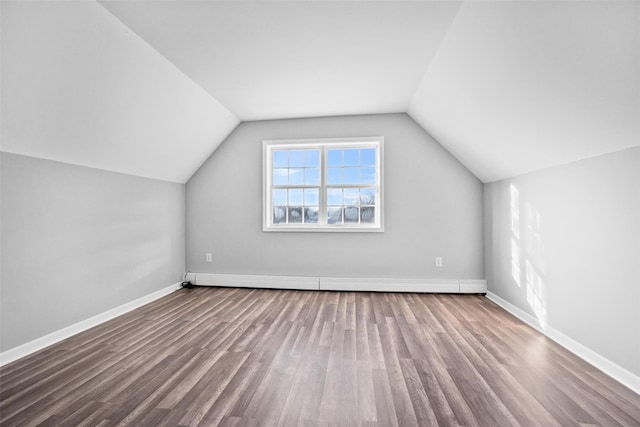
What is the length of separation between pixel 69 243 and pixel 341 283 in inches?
124

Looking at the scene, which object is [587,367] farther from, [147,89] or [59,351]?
[147,89]

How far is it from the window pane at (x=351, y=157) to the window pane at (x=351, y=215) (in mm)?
706

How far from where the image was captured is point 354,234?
4266mm

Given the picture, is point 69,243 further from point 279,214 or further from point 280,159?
point 280,159

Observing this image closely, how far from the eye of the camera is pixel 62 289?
260 cm

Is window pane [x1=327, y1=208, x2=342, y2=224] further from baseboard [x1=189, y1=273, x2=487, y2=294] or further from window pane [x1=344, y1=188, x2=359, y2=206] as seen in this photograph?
baseboard [x1=189, y1=273, x2=487, y2=294]

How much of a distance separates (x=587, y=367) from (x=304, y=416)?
2.09 metres

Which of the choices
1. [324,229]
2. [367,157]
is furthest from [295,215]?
[367,157]

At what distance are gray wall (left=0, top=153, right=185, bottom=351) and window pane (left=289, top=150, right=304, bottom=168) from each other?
6.41 feet

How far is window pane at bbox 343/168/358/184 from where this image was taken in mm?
4465

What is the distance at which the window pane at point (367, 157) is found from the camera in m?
4.42

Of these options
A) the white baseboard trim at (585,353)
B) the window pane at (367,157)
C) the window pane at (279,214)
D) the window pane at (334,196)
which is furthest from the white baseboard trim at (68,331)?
the white baseboard trim at (585,353)

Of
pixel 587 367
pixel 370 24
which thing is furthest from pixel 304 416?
pixel 370 24

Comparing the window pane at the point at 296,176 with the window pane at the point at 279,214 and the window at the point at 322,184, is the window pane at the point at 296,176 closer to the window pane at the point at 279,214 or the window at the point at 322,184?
the window at the point at 322,184
